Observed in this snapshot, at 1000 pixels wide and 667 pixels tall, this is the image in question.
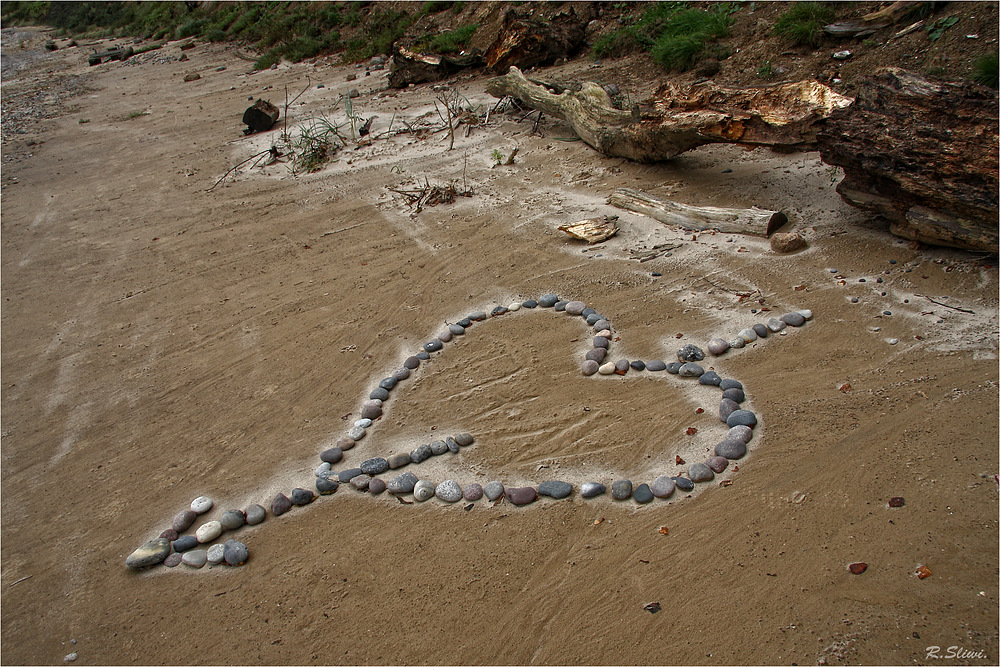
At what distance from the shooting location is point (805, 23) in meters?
7.72

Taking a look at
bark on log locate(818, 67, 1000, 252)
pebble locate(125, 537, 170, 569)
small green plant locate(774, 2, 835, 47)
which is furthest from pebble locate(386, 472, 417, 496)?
small green plant locate(774, 2, 835, 47)

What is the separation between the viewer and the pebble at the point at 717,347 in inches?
162

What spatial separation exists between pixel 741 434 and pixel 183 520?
9.35 feet

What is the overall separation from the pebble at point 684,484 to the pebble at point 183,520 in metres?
2.44

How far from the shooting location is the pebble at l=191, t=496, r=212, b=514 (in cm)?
354

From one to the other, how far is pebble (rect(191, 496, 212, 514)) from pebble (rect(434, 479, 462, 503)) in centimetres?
120

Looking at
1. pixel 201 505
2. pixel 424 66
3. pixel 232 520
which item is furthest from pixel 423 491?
pixel 424 66

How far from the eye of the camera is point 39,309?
6148 millimetres

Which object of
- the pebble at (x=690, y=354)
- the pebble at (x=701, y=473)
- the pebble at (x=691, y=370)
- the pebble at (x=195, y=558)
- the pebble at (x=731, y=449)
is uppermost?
the pebble at (x=690, y=354)

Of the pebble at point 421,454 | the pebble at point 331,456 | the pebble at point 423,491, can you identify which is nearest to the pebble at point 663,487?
the pebble at point 423,491

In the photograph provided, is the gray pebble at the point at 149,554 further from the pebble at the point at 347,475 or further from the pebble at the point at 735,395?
the pebble at the point at 735,395

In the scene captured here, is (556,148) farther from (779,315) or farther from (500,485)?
(500,485)

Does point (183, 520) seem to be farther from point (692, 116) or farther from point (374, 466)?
point (692, 116)

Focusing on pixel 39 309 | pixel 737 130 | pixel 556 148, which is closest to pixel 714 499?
pixel 737 130
